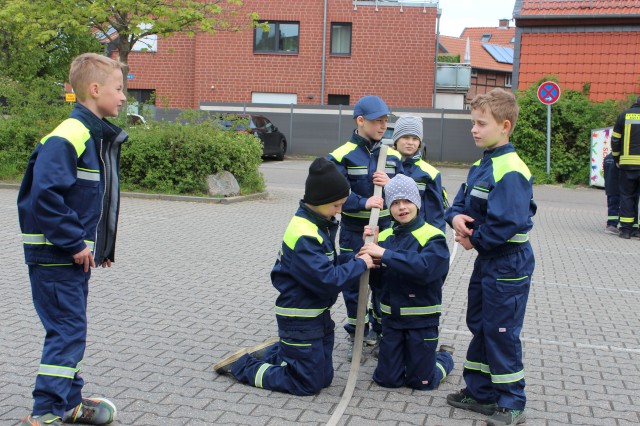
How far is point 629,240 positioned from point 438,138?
17545mm

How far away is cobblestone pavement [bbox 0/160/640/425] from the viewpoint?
4.60 m

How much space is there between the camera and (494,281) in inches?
176

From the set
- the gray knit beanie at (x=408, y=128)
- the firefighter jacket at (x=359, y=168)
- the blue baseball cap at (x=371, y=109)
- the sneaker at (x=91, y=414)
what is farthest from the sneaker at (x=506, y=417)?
the gray knit beanie at (x=408, y=128)

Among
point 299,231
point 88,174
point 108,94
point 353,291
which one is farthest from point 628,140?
point 88,174

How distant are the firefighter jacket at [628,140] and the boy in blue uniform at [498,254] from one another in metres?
8.51

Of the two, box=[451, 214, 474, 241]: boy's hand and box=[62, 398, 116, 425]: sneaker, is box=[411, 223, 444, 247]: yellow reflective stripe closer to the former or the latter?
box=[451, 214, 474, 241]: boy's hand

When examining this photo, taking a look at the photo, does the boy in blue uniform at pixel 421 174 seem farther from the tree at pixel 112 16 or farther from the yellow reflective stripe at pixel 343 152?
the tree at pixel 112 16

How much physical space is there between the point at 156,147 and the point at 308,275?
35.5 feet

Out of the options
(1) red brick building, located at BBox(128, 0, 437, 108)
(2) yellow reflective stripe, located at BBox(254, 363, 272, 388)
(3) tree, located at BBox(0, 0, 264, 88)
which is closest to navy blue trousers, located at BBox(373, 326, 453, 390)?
(2) yellow reflective stripe, located at BBox(254, 363, 272, 388)

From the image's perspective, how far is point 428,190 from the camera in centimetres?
598

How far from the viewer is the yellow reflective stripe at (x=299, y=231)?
4680 mm

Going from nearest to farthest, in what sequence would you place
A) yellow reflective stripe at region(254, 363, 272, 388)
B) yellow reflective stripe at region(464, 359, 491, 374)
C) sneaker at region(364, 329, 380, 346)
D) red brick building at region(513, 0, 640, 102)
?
yellow reflective stripe at region(464, 359, 491, 374)
yellow reflective stripe at region(254, 363, 272, 388)
sneaker at region(364, 329, 380, 346)
red brick building at region(513, 0, 640, 102)

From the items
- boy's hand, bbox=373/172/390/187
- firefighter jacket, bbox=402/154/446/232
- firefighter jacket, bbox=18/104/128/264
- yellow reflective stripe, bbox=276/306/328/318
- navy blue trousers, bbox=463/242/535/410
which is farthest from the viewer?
firefighter jacket, bbox=402/154/446/232

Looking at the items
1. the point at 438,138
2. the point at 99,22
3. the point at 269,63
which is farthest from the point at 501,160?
the point at 269,63
